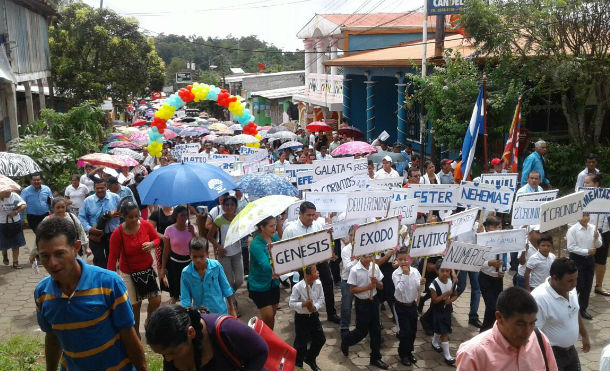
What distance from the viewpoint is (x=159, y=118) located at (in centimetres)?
1789

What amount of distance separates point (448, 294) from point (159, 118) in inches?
520

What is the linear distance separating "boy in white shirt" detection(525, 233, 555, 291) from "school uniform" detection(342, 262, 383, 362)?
1.72 m

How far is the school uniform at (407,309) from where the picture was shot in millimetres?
6508

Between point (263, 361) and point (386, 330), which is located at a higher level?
point (263, 361)

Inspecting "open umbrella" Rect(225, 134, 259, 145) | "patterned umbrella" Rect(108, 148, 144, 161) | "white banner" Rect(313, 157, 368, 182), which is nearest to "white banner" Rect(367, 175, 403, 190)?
"white banner" Rect(313, 157, 368, 182)

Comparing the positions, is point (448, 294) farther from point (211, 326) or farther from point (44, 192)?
point (44, 192)

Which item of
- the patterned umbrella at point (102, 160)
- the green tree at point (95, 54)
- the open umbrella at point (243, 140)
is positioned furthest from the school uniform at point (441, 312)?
the green tree at point (95, 54)

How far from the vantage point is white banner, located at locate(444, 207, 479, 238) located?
704 centimetres

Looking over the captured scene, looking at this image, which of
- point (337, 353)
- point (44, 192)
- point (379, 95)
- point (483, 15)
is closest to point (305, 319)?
point (337, 353)

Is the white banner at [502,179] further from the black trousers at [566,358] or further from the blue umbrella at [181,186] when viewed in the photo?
the black trousers at [566,358]

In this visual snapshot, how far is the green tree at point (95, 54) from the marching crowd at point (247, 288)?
1716 centimetres

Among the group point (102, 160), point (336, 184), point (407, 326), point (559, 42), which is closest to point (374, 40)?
point (559, 42)

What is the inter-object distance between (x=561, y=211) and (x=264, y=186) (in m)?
4.31

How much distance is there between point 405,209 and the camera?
7926mm
